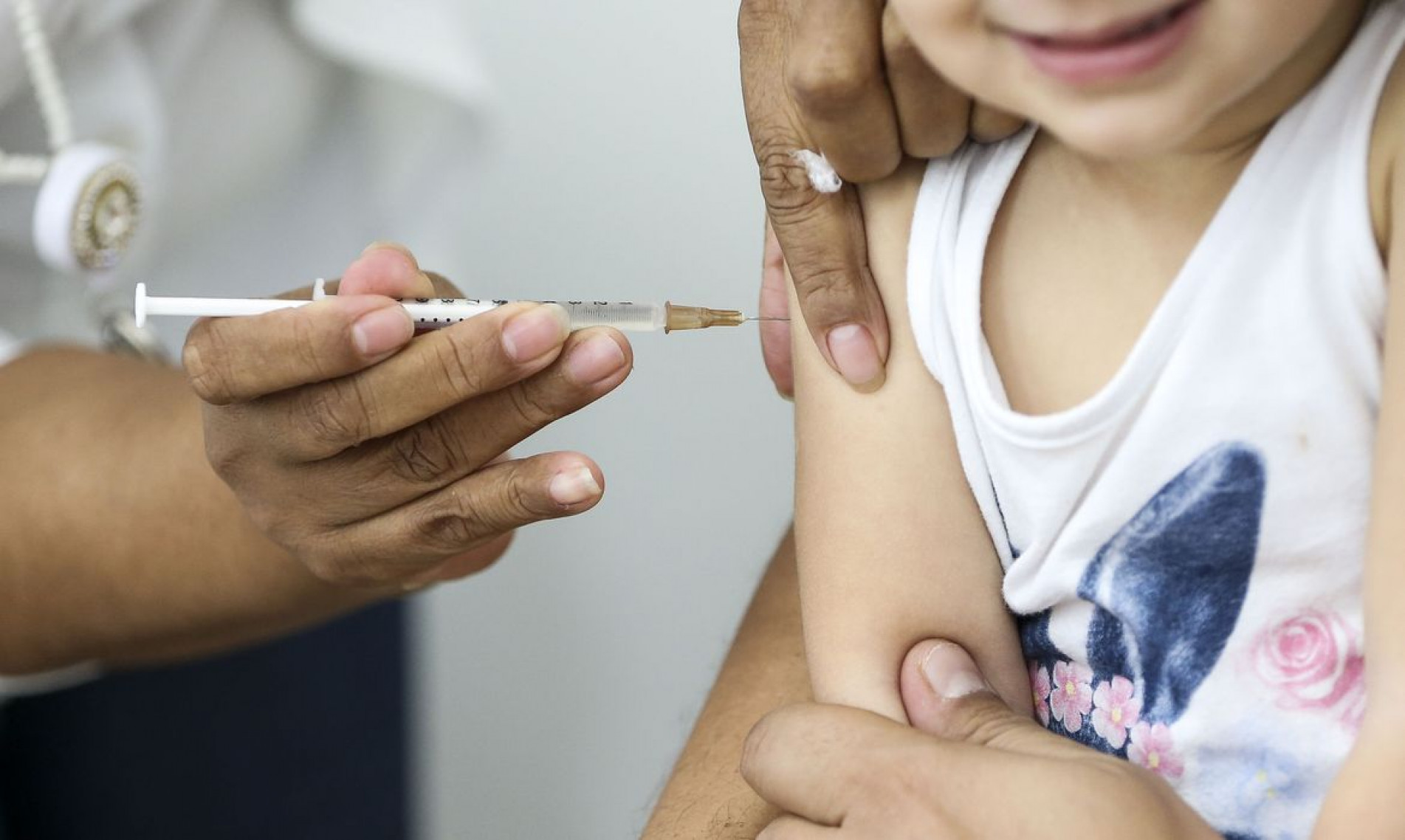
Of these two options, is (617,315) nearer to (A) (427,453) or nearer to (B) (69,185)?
(A) (427,453)

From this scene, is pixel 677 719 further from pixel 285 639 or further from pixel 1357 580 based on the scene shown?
pixel 1357 580

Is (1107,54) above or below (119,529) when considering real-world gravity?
above

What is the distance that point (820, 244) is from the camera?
88 cm

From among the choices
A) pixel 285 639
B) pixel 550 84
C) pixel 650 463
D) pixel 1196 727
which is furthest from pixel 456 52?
pixel 1196 727

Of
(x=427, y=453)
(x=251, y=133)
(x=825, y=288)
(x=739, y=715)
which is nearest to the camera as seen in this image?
(x=825, y=288)

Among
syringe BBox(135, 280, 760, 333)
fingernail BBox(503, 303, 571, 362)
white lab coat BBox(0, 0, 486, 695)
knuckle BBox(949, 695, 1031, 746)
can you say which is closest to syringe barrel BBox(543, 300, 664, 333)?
syringe BBox(135, 280, 760, 333)

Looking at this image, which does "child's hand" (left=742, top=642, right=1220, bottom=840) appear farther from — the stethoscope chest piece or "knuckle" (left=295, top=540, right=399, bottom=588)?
the stethoscope chest piece

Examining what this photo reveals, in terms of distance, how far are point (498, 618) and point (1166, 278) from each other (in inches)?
54.7

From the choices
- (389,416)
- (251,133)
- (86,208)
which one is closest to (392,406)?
(389,416)

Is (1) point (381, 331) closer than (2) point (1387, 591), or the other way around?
(2) point (1387, 591)

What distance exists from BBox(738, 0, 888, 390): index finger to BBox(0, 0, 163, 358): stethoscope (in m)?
0.66

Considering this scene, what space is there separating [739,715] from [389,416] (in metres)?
0.35

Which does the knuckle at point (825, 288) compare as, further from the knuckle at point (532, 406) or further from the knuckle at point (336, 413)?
the knuckle at point (336, 413)

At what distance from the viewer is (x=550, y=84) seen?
5.74 ft
